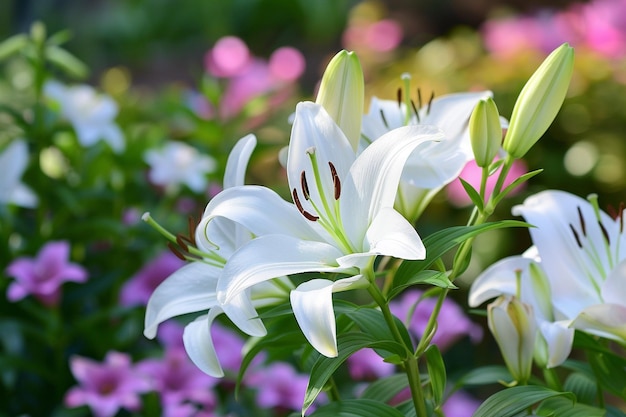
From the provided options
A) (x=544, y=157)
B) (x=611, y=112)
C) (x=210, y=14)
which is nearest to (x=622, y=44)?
(x=611, y=112)

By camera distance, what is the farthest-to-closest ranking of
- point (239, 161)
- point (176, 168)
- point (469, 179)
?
point (469, 179)
point (176, 168)
point (239, 161)

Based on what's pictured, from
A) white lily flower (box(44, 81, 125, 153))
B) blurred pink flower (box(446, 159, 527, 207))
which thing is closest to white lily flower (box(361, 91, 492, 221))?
white lily flower (box(44, 81, 125, 153))

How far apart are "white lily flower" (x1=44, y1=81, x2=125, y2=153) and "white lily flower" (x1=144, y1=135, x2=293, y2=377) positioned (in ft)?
2.24

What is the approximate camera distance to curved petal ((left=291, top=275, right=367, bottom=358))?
16.5 inches

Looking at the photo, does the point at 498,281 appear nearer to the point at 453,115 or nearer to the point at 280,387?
the point at 453,115

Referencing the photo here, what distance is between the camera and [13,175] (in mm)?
1038

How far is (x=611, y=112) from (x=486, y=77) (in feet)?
1.03

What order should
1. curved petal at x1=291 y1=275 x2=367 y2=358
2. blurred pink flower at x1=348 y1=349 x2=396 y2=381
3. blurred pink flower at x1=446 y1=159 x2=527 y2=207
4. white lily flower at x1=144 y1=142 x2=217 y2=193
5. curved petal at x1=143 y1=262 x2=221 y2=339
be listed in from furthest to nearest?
blurred pink flower at x1=446 y1=159 x2=527 y2=207 < white lily flower at x1=144 y1=142 x2=217 y2=193 < blurred pink flower at x1=348 y1=349 x2=396 y2=381 < curved petal at x1=143 y1=262 x2=221 y2=339 < curved petal at x1=291 y1=275 x2=367 y2=358

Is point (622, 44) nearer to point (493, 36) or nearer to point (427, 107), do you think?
point (493, 36)

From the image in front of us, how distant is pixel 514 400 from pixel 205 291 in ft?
0.67

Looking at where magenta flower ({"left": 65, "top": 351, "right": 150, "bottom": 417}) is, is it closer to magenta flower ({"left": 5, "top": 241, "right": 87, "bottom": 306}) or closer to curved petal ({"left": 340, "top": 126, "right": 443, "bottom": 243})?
magenta flower ({"left": 5, "top": 241, "right": 87, "bottom": 306})

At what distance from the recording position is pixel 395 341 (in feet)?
1.58

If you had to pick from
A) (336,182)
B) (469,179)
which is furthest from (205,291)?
(469,179)

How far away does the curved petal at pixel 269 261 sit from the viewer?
44 cm
